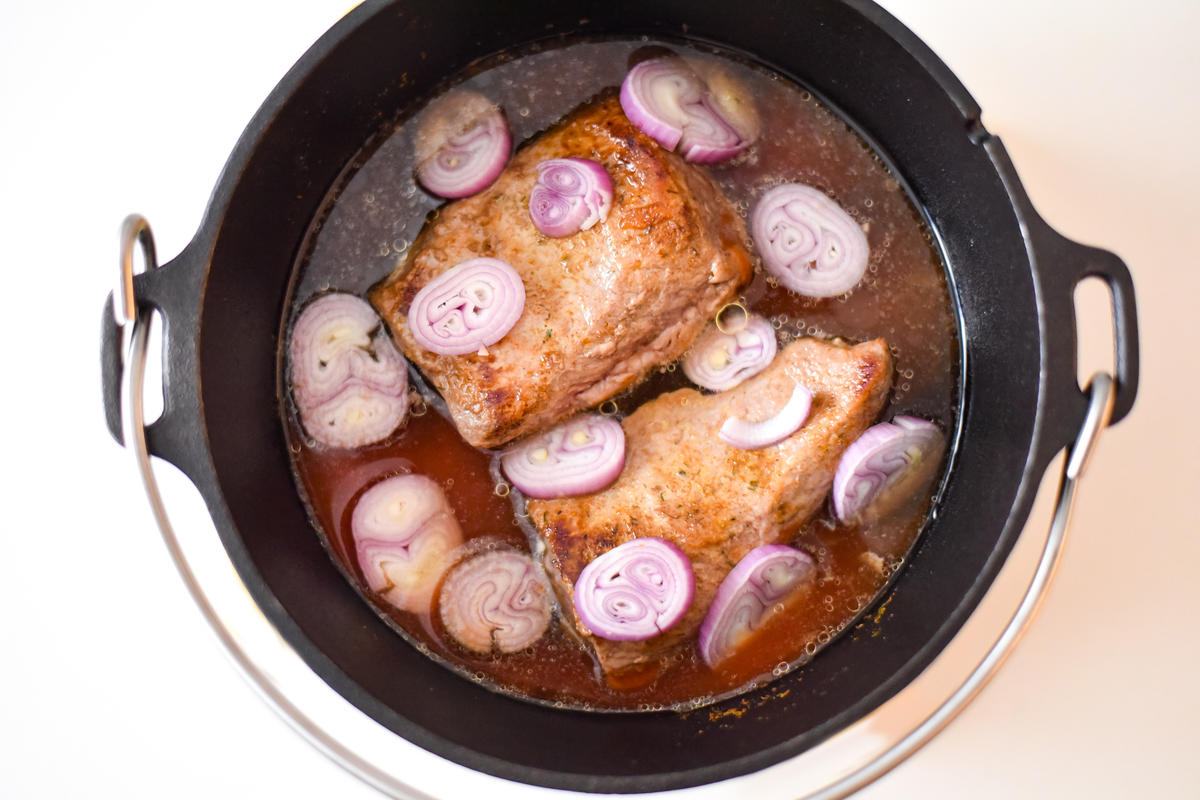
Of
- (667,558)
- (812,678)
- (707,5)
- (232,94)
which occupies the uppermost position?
(232,94)

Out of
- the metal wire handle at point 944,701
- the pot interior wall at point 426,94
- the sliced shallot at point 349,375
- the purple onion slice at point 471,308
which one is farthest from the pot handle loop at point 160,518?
the purple onion slice at point 471,308

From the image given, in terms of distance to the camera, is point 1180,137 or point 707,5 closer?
point 707,5

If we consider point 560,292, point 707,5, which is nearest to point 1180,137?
point 707,5

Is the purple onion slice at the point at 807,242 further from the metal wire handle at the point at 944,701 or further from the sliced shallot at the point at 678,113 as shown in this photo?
the metal wire handle at the point at 944,701

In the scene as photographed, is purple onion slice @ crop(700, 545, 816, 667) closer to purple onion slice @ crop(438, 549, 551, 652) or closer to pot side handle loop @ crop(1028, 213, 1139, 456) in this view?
purple onion slice @ crop(438, 549, 551, 652)

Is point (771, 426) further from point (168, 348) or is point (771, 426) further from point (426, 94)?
point (168, 348)

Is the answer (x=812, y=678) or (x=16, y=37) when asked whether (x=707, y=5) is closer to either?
(x=812, y=678)

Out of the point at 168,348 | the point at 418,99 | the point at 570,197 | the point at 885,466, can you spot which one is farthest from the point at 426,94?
the point at 885,466
